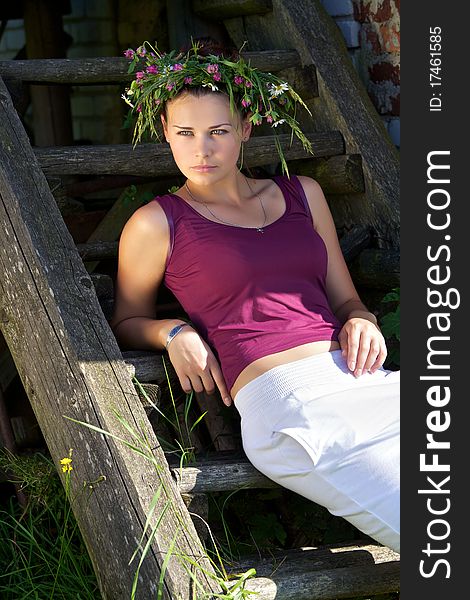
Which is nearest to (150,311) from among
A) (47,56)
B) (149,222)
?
(149,222)

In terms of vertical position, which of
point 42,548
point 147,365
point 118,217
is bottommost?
point 42,548

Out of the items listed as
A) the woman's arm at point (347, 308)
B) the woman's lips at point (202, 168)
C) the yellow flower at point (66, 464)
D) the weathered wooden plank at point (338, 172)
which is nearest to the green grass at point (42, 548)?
the yellow flower at point (66, 464)

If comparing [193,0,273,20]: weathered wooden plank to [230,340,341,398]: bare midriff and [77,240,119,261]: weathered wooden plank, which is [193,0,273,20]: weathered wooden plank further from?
[230,340,341,398]: bare midriff

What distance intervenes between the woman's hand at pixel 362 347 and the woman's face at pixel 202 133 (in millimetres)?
596

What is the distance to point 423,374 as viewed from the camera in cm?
271

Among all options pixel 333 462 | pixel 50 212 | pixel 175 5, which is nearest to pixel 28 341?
pixel 50 212

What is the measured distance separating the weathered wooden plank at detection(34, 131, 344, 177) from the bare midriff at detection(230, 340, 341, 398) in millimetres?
1044

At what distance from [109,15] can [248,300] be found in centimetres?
586

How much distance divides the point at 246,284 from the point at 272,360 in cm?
24

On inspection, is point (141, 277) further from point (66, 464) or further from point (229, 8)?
point (229, 8)

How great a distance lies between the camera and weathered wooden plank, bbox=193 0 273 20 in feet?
14.0

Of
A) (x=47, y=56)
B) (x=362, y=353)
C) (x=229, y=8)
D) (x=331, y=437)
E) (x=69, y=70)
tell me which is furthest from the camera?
(x=47, y=56)

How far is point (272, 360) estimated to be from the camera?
110 inches

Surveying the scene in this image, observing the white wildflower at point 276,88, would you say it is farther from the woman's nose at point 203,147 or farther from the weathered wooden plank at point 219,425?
the weathered wooden plank at point 219,425
